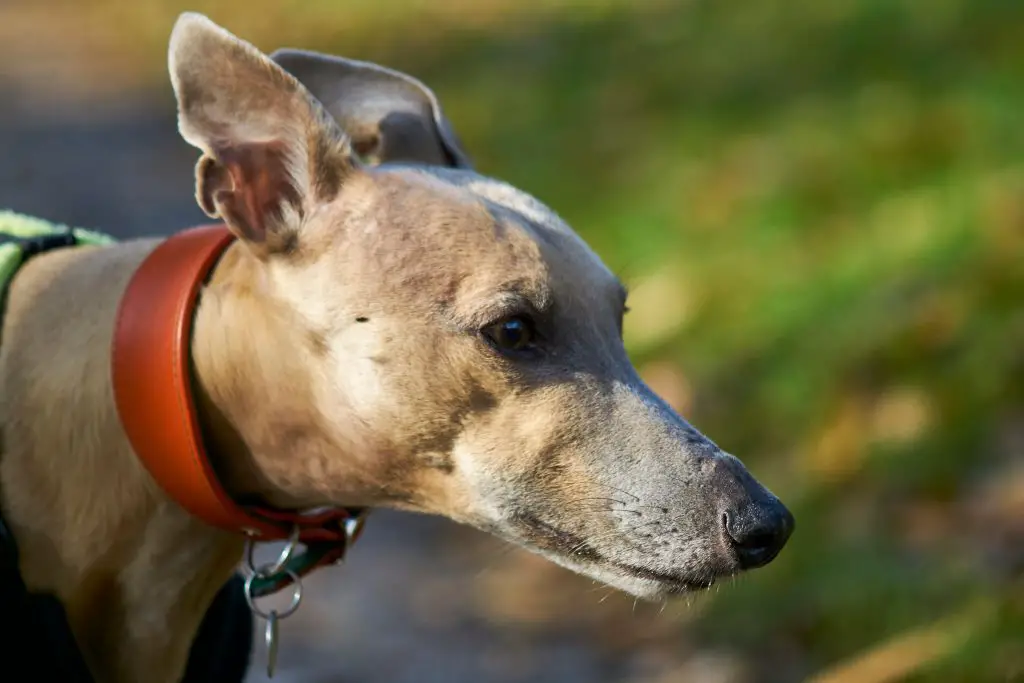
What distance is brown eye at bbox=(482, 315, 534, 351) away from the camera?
2545 mm

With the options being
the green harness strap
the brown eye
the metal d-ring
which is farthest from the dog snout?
the green harness strap

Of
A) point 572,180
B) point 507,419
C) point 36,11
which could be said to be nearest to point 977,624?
point 507,419

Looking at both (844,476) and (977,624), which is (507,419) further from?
(844,476)

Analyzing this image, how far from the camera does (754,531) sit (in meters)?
2.50

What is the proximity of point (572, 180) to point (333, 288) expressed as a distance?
18.3 ft

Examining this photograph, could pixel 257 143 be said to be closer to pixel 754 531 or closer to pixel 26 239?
pixel 26 239

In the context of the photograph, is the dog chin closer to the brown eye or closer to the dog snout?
the dog snout

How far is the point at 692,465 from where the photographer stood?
254cm

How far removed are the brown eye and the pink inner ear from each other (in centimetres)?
49

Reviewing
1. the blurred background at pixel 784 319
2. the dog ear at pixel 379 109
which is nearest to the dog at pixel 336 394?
the dog ear at pixel 379 109

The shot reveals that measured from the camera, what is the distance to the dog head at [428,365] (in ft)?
8.31

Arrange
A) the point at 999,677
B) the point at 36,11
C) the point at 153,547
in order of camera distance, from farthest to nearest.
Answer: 1. the point at 36,11
2. the point at 999,677
3. the point at 153,547

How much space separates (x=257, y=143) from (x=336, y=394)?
0.53m

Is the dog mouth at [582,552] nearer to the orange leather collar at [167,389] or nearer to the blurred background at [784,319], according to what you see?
the orange leather collar at [167,389]
